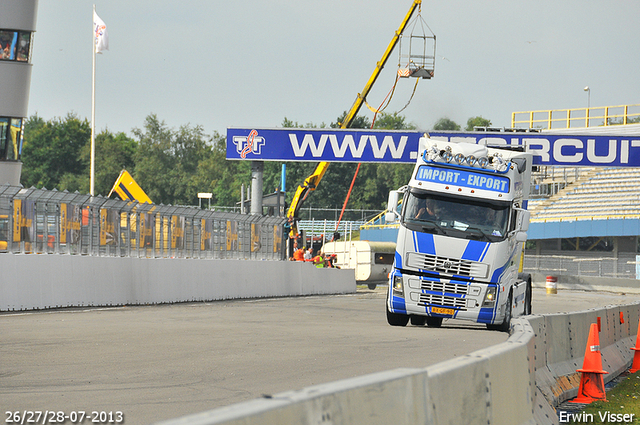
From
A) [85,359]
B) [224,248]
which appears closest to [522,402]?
[85,359]

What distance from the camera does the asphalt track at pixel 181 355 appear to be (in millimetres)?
7863

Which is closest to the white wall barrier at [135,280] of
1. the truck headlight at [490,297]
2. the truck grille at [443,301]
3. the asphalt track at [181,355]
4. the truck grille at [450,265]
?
the asphalt track at [181,355]

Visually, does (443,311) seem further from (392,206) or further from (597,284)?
(597,284)

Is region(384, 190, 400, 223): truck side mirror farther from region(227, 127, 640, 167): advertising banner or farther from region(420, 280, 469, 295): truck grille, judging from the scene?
region(227, 127, 640, 167): advertising banner

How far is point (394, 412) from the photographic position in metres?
4.22

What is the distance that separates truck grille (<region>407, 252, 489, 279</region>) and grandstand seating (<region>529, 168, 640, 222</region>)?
41.9m

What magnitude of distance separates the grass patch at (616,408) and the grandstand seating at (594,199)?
153 feet

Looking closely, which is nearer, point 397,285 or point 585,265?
point 397,285

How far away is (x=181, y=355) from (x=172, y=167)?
117 metres

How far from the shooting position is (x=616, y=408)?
9.35 meters

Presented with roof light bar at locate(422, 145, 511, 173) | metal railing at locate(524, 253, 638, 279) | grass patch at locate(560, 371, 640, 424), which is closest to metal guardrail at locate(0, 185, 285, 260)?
roof light bar at locate(422, 145, 511, 173)

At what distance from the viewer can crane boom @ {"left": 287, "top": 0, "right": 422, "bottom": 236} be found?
1684 inches

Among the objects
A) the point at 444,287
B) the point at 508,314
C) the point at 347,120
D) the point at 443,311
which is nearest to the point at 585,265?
the point at 347,120

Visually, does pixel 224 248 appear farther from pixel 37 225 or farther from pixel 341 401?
pixel 341 401
